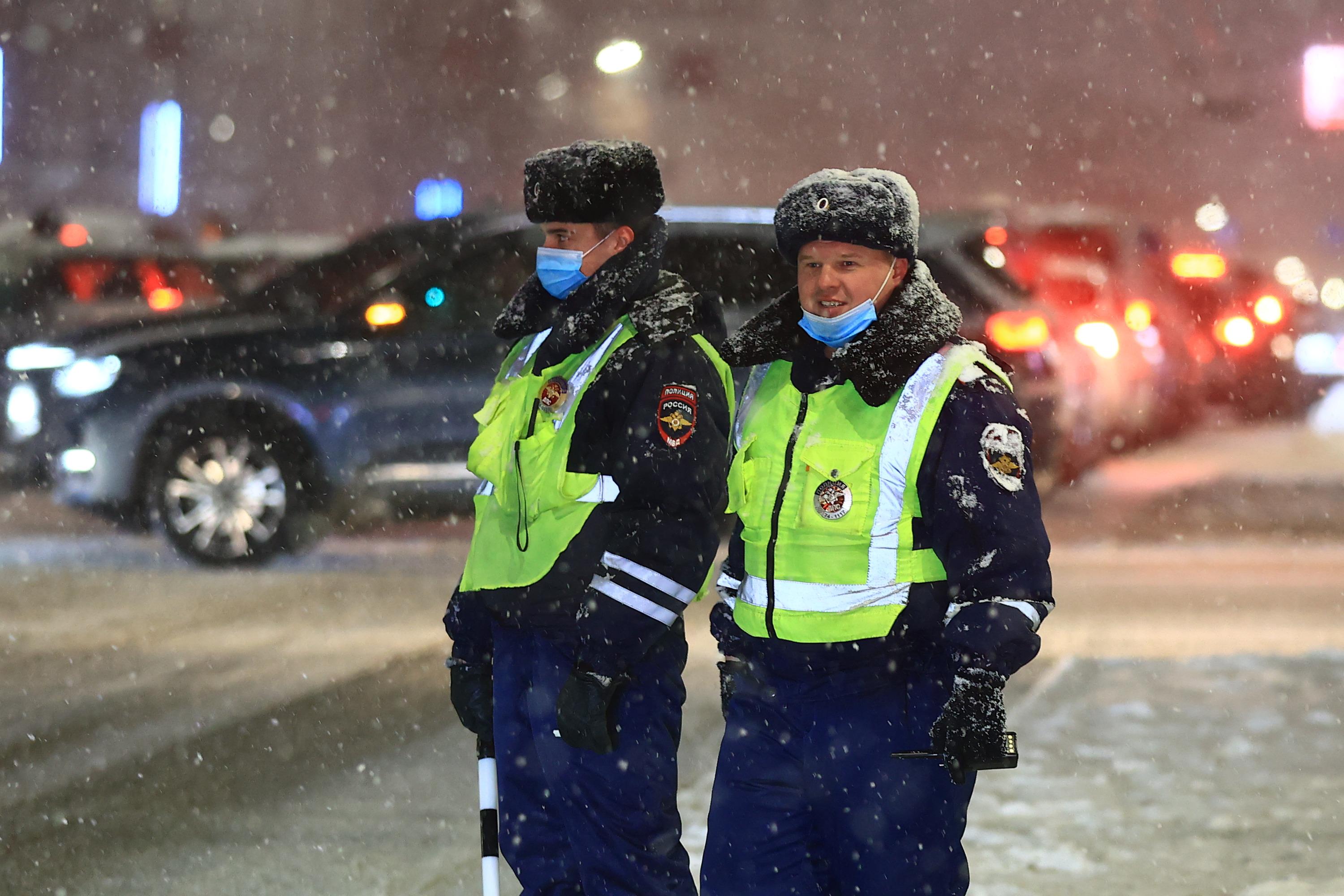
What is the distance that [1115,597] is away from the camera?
8.59 metres

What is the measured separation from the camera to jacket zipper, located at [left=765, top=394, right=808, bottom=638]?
2.88m

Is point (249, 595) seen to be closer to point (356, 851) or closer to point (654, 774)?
point (356, 851)

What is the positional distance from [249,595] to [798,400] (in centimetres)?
608

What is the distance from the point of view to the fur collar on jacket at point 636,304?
3.16 metres

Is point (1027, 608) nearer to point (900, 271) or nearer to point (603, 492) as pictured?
point (900, 271)

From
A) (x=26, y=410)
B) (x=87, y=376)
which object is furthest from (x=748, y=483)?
(x=26, y=410)

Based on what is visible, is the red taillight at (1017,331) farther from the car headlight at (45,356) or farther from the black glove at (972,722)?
the black glove at (972,722)

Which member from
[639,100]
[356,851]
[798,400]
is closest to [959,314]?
[798,400]

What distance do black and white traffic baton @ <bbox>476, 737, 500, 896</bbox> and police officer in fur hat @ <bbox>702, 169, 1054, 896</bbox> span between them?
642mm

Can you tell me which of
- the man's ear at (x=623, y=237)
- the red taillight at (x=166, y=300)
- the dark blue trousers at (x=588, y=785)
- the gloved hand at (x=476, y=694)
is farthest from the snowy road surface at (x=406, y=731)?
the red taillight at (x=166, y=300)

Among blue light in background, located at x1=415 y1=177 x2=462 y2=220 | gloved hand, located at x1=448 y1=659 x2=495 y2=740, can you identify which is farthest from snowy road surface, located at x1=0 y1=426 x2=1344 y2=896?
blue light in background, located at x1=415 y1=177 x2=462 y2=220

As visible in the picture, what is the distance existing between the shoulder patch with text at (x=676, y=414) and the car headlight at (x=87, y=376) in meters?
7.02

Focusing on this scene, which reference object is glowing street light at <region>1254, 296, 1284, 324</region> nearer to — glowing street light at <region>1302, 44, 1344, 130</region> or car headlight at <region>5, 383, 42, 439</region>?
glowing street light at <region>1302, 44, 1344, 130</region>

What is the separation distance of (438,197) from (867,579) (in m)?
16.1
